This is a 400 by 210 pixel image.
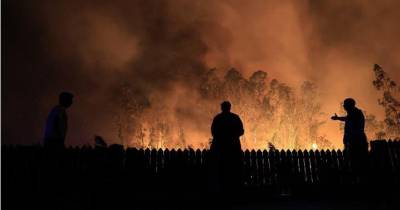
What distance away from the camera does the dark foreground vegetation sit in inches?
355

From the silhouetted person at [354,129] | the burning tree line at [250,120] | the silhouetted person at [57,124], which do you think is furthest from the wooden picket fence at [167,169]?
the burning tree line at [250,120]

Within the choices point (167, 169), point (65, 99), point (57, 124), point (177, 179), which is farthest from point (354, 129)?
point (57, 124)

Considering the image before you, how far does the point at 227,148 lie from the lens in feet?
29.4

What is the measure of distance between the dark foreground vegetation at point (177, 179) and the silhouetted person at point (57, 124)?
2.23 ft

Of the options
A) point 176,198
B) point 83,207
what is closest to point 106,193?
point 83,207

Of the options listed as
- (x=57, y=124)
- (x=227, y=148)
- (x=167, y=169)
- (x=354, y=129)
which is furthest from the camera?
(x=167, y=169)

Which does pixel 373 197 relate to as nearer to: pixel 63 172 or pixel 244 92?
pixel 63 172

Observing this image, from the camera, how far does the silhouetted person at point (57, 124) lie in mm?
8180

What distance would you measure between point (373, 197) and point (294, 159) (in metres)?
3.66

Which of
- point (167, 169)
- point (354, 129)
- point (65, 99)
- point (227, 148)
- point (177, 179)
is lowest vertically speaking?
point (177, 179)

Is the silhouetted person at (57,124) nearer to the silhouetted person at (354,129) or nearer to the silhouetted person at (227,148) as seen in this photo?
the silhouetted person at (227,148)

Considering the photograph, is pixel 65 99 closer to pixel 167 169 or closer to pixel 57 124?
pixel 57 124

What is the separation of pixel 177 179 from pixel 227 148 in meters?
2.99

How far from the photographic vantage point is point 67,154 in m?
10.1
